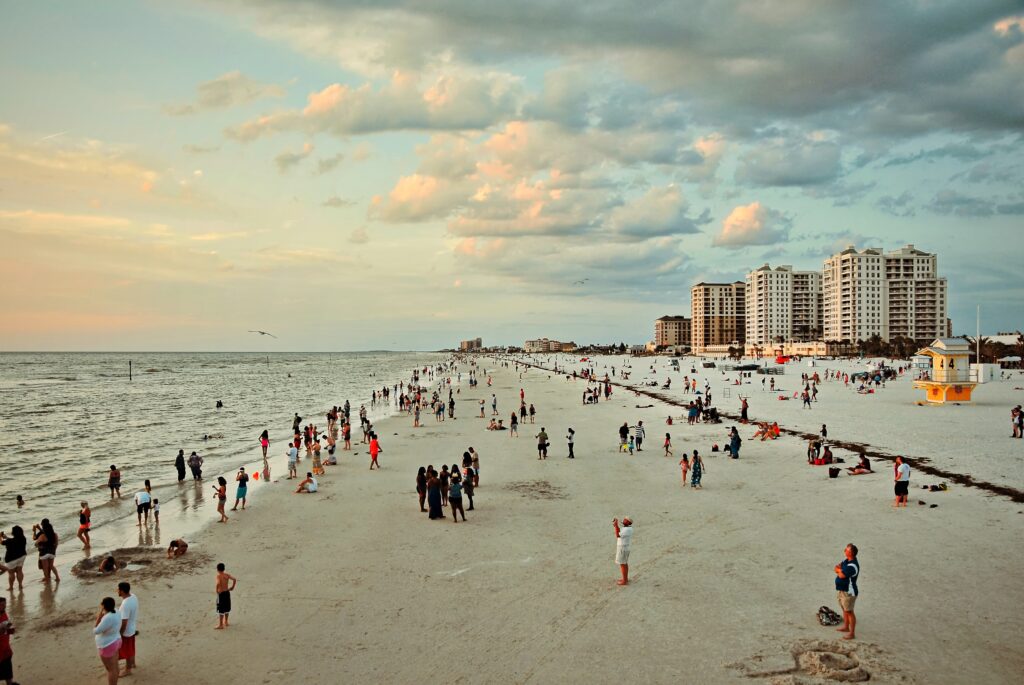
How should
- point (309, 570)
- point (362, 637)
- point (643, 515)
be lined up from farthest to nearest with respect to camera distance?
point (643, 515) < point (309, 570) < point (362, 637)

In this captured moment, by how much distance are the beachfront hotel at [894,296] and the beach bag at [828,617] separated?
16685cm

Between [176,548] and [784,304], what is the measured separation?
19933cm

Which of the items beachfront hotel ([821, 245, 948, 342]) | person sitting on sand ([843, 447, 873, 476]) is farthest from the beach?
beachfront hotel ([821, 245, 948, 342])

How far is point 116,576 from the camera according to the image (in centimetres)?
1346

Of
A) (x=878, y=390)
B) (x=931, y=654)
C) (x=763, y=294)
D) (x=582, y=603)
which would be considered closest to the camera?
(x=931, y=654)

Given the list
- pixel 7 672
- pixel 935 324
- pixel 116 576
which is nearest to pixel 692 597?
pixel 7 672

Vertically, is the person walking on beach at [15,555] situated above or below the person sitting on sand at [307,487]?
above

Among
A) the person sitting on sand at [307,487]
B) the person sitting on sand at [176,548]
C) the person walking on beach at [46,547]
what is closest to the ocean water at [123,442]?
the person sitting on sand at [176,548]

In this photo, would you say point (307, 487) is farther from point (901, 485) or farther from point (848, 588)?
point (901, 485)

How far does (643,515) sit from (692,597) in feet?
18.8

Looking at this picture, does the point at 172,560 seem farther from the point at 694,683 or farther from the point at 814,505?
the point at 814,505

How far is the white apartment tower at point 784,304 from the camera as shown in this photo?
191250mm

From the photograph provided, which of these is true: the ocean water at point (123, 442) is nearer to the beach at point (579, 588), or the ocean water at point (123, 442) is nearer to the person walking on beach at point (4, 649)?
the beach at point (579, 588)

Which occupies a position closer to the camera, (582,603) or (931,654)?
(931,654)
